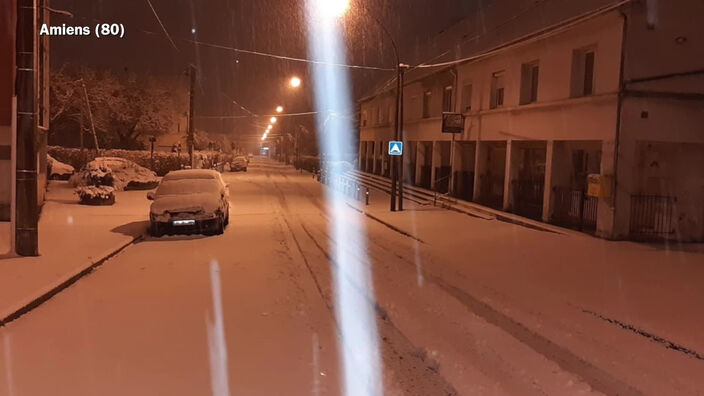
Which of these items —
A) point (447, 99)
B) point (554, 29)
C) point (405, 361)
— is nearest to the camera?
point (405, 361)

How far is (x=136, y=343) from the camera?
6328mm

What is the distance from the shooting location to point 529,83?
2106cm

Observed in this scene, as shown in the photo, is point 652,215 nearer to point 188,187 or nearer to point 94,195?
point 188,187

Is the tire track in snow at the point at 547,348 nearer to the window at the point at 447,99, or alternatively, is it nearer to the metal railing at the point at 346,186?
the metal railing at the point at 346,186

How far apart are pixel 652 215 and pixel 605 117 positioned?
9.55 ft

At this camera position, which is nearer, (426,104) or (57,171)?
(57,171)

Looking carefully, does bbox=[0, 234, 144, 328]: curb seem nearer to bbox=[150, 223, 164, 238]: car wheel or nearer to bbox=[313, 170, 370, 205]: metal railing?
bbox=[150, 223, 164, 238]: car wheel

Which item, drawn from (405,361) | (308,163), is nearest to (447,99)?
(405,361)

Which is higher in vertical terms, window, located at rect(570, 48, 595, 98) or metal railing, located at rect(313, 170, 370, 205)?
window, located at rect(570, 48, 595, 98)

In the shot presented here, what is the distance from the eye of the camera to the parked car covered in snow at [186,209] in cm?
1541

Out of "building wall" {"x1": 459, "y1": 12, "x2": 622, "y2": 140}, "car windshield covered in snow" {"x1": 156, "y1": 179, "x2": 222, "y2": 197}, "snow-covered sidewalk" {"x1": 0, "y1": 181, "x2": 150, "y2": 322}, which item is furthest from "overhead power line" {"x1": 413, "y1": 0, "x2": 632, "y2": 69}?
"snow-covered sidewalk" {"x1": 0, "y1": 181, "x2": 150, "y2": 322}

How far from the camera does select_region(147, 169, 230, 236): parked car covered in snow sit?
50.5 feet

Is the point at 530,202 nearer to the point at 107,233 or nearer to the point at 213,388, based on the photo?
the point at 107,233

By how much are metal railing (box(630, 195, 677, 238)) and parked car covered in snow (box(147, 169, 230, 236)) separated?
35.9 feet
